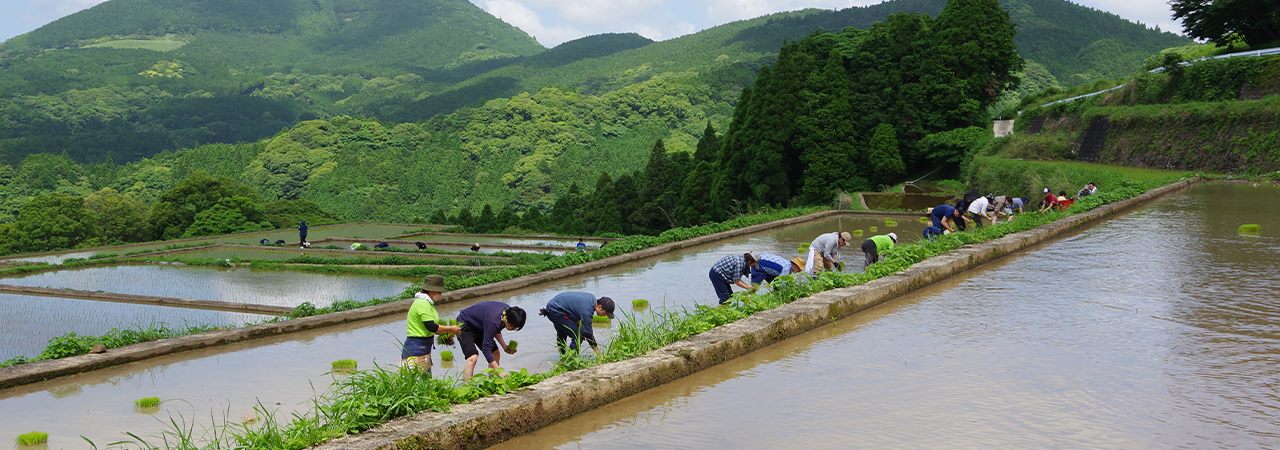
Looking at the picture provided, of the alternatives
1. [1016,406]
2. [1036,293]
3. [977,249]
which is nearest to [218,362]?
[1016,406]

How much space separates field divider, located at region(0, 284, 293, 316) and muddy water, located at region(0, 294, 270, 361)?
0.23 metres

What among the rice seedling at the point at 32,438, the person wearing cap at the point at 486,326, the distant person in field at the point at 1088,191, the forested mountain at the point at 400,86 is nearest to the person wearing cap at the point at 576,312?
the person wearing cap at the point at 486,326

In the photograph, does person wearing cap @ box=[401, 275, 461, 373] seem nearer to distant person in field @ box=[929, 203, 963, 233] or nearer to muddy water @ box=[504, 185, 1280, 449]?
muddy water @ box=[504, 185, 1280, 449]

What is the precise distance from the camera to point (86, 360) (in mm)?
10383

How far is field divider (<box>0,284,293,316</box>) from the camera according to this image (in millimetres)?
17141

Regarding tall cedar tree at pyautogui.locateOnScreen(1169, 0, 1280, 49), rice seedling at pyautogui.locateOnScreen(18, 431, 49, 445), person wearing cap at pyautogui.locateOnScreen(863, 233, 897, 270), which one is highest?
tall cedar tree at pyautogui.locateOnScreen(1169, 0, 1280, 49)

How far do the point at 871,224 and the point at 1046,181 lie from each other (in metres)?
5.65

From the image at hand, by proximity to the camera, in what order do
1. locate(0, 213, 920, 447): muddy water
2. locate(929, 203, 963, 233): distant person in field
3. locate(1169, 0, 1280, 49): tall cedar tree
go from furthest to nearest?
1. locate(1169, 0, 1280, 49): tall cedar tree
2. locate(929, 203, 963, 233): distant person in field
3. locate(0, 213, 920, 447): muddy water

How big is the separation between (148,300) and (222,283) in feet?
10.1

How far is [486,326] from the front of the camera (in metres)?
8.67

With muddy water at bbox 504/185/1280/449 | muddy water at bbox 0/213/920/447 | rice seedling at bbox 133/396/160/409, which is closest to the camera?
muddy water at bbox 504/185/1280/449

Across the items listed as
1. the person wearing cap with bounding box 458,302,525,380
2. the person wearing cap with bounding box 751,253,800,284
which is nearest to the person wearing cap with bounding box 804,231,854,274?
the person wearing cap with bounding box 751,253,800,284

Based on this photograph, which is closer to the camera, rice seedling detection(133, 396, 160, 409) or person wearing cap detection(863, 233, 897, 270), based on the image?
rice seedling detection(133, 396, 160, 409)

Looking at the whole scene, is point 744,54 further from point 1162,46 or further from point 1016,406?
point 1016,406
